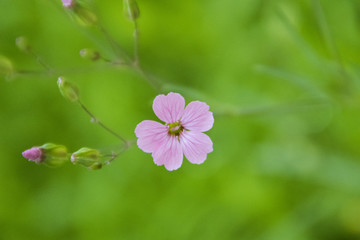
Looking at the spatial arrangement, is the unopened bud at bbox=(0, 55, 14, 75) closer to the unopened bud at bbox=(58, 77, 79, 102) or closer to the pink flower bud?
the unopened bud at bbox=(58, 77, 79, 102)

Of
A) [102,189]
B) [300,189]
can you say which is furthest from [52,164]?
[300,189]

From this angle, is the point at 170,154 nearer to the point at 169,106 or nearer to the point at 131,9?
the point at 169,106

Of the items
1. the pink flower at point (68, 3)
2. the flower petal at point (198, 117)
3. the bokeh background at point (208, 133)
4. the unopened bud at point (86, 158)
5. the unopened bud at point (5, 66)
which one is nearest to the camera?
the flower petal at point (198, 117)

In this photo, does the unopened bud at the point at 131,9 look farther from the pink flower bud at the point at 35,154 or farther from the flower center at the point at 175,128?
the pink flower bud at the point at 35,154

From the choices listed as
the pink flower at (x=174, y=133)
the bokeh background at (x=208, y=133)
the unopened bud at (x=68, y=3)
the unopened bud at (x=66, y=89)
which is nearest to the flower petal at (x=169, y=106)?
the pink flower at (x=174, y=133)

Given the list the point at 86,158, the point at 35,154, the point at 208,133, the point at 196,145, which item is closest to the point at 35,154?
the point at 35,154

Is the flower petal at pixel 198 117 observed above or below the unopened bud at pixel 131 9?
below
